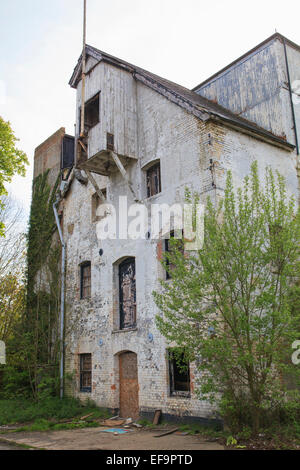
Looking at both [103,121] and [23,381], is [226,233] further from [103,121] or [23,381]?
[23,381]

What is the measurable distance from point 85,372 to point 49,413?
1.98 m

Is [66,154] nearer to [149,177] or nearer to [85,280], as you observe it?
[85,280]

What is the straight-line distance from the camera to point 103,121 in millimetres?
14250

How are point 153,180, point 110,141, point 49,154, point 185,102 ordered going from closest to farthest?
point 185,102, point 153,180, point 110,141, point 49,154

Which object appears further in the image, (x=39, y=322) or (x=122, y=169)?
(x=39, y=322)

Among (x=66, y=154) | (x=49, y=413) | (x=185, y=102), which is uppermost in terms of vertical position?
(x=66, y=154)

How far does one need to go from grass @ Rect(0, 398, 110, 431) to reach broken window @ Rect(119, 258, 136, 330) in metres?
3.04

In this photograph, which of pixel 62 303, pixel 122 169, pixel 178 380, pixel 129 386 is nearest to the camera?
pixel 178 380

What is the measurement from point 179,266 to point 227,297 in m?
1.23

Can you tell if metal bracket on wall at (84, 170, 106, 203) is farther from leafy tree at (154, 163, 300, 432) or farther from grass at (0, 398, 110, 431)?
grass at (0, 398, 110, 431)

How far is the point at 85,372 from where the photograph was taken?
1562 centimetres

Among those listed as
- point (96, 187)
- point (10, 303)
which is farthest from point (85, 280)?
point (10, 303)

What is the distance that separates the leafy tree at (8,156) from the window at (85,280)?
3642 mm

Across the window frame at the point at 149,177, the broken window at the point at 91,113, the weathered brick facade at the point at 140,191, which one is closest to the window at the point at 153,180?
the window frame at the point at 149,177
